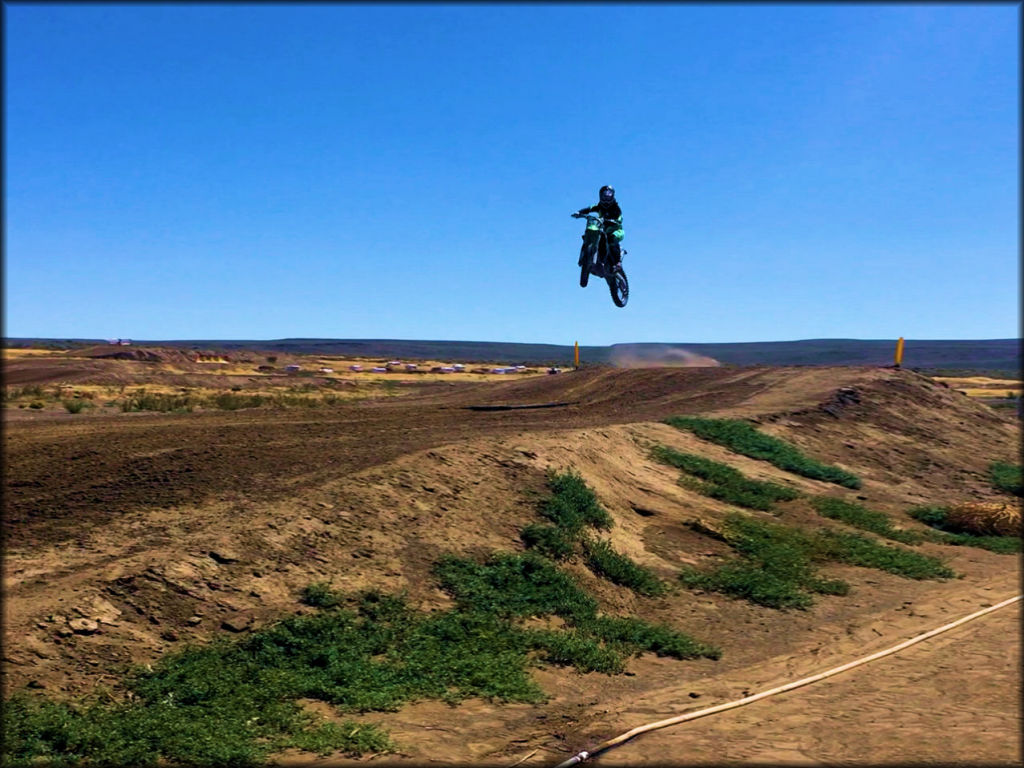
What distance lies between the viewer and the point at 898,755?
7340mm

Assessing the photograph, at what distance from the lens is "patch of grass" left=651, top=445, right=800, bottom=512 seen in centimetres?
1688

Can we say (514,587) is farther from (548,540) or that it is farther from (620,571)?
(620,571)

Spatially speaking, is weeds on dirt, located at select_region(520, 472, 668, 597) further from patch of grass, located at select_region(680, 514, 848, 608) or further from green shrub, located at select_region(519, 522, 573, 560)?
patch of grass, located at select_region(680, 514, 848, 608)

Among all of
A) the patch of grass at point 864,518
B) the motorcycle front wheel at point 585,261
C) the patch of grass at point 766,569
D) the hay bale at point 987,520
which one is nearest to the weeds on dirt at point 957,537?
the hay bale at point 987,520

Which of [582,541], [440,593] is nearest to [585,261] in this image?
[582,541]

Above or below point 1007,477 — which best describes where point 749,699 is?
below

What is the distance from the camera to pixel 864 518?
17406mm

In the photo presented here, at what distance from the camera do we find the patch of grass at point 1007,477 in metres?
22.0

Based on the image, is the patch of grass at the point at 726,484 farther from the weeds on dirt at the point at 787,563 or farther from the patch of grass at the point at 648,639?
the patch of grass at the point at 648,639

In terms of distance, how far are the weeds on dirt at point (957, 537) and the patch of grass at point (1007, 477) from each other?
4.31 meters

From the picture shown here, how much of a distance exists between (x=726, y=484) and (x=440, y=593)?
349 inches

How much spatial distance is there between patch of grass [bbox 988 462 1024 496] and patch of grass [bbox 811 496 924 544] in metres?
6.17

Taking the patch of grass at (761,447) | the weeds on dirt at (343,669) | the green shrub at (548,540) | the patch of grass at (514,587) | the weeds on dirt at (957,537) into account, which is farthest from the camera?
the patch of grass at (761,447)

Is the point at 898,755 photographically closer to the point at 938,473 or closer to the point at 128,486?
the point at 128,486
